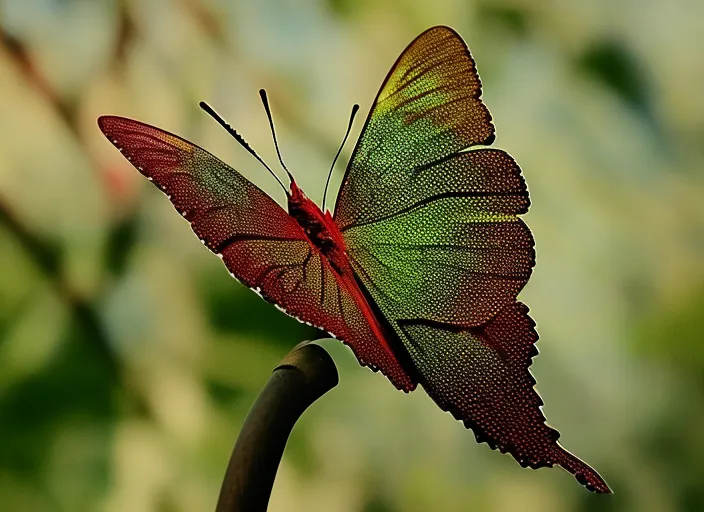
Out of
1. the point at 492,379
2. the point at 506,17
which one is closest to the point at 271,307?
the point at 492,379

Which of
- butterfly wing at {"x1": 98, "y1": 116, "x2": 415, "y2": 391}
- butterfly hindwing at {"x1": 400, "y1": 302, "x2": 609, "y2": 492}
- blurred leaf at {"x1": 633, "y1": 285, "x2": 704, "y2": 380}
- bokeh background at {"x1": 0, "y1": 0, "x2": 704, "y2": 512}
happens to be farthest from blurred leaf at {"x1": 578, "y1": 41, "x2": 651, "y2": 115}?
butterfly wing at {"x1": 98, "y1": 116, "x2": 415, "y2": 391}

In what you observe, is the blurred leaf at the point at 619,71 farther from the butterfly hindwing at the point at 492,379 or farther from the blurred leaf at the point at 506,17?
the butterfly hindwing at the point at 492,379

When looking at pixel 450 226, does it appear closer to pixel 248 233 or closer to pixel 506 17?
pixel 248 233

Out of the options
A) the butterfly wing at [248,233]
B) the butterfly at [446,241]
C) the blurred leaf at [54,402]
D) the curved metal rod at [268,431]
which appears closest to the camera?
the curved metal rod at [268,431]

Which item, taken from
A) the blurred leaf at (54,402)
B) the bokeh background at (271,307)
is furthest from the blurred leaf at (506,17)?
the blurred leaf at (54,402)

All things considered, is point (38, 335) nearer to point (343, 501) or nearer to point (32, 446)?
point (32, 446)

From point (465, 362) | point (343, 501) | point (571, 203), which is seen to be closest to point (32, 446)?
point (343, 501)

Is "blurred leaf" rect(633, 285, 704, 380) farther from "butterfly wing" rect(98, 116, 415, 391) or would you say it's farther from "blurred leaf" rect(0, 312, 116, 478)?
"blurred leaf" rect(0, 312, 116, 478)
